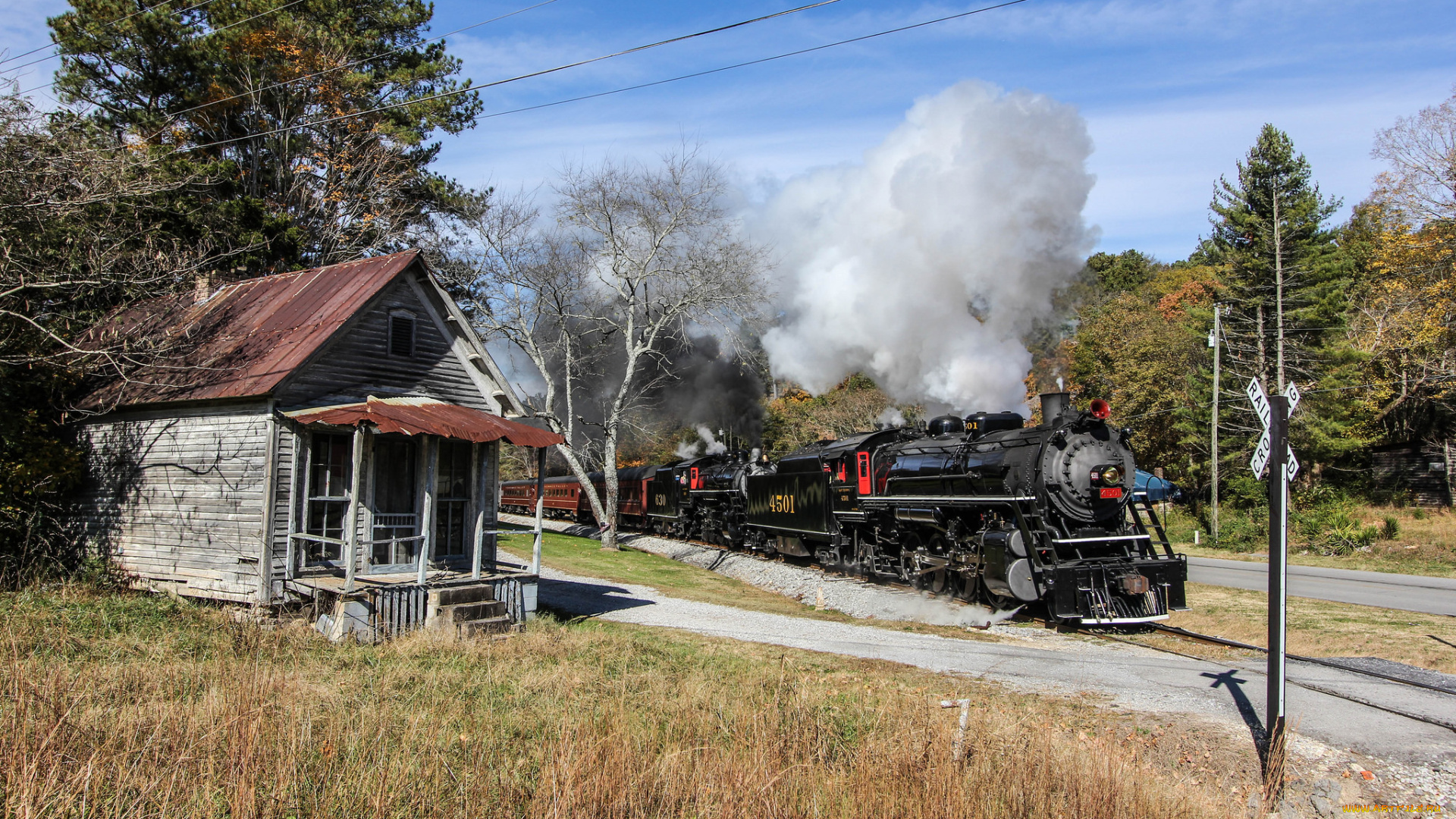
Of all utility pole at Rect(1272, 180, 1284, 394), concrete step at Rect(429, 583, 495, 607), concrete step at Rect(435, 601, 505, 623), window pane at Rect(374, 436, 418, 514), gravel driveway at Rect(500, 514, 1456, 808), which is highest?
utility pole at Rect(1272, 180, 1284, 394)

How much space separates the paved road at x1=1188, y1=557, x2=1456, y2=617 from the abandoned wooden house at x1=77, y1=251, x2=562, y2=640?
1370 centimetres

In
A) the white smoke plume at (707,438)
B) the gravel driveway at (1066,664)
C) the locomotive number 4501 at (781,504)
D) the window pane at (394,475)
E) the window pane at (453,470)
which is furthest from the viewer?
the white smoke plume at (707,438)

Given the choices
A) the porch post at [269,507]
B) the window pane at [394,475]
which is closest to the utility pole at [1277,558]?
the window pane at [394,475]

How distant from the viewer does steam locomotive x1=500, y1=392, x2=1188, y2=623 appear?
1234cm

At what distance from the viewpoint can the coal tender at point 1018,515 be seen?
12.3 m

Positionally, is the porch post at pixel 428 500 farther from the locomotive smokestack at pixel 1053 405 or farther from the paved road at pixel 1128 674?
the locomotive smokestack at pixel 1053 405

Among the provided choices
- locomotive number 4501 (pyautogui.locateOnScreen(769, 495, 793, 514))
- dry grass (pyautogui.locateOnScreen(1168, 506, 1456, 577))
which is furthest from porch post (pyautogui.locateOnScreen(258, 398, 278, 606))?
dry grass (pyautogui.locateOnScreen(1168, 506, 1456, 577))

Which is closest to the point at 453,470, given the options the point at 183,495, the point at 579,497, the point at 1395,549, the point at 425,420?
the point at 425,420

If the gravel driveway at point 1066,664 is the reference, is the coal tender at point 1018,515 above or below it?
above

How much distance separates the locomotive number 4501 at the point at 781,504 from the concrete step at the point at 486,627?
34.7 feet

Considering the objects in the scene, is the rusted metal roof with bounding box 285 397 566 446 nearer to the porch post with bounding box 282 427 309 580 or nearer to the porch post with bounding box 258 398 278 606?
the porch post with bounding box 258 398 278 606

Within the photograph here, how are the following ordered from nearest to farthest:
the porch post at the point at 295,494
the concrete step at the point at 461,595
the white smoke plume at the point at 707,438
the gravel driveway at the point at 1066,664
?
the gravel driveway at the point at 1066,664, the concrete step at the point at 461,595, the porch post at the point at 295,494, the white smoke plume at the point at 707,438

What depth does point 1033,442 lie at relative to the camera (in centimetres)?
1309

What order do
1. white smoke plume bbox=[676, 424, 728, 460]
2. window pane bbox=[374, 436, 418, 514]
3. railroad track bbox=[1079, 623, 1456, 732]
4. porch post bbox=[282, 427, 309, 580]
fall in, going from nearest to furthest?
railroad track bbox=[1079, 623, 1456, 732]
porch post bbox=[282, 427, 309, 580]
window pane bbox=[374, 436, 418, 514]
white smoke plume bbox=[676, 424, 728, 460]
